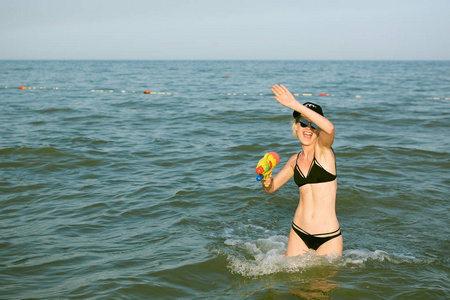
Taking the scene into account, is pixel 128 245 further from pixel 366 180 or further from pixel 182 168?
pixel 366 180

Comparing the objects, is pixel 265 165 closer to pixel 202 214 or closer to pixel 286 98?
pixel 286 98

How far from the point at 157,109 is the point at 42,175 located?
12.6m

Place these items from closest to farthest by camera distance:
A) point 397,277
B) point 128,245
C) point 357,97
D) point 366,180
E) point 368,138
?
1. point 397,277
2. point 128,245
3. point 366,180
4. point 368,138
5. point 357,97

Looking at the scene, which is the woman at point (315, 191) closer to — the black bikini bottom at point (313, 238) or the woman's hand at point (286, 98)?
the black bikini bottom at point (313, 238)

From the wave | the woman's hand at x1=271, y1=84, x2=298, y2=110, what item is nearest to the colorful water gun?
the woman's hand at x1=271, y1=84, x2=298, y2=110

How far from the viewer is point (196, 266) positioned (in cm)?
605

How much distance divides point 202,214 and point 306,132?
3.71 metres

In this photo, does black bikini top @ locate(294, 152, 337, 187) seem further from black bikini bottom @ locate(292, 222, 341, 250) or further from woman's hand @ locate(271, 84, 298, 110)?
woman's hand @ locate(271, 84, 298, 110)

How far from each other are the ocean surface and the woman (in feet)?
0.82

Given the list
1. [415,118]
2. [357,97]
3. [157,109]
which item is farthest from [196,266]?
[357,97]

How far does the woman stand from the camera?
16.5ft

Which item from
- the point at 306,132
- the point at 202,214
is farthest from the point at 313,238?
the point at 202,214

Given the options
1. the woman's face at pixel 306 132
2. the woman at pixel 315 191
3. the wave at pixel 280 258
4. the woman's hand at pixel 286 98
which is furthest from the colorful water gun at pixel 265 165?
the wave at pixel 280 258

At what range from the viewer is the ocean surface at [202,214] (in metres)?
5.51
